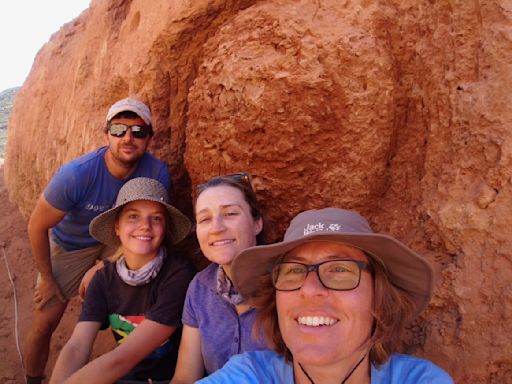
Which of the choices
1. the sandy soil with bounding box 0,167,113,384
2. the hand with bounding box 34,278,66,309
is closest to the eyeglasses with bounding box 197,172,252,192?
the hand with bounding box 34,278,66,309

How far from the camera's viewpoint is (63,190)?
2908 millimetres

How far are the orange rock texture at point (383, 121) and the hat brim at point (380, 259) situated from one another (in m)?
0.44

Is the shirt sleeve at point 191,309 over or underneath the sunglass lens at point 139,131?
underneath

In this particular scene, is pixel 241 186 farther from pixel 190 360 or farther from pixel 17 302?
pixel 17 302

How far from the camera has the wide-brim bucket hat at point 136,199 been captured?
2516 mm

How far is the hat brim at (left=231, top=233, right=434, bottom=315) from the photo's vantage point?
144cm

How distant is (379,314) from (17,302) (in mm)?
4732

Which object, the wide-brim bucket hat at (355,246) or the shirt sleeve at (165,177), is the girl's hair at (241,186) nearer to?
the wide-brim bucket hat at (355,246)

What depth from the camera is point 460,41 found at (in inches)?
86.0

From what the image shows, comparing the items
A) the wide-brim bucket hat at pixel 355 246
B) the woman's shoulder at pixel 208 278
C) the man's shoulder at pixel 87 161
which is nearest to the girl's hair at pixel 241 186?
the woman's shoulder at pixel 208 278

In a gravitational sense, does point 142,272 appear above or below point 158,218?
below

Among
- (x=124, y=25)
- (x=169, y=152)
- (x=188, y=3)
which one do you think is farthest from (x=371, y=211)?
(x=124, y=25)

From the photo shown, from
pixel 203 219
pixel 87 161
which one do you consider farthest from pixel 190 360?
pixel 87 161

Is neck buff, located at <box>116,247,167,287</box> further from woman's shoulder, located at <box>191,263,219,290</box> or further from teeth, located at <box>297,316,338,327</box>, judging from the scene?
teeth, located at <box>297,316,338,327</box>
